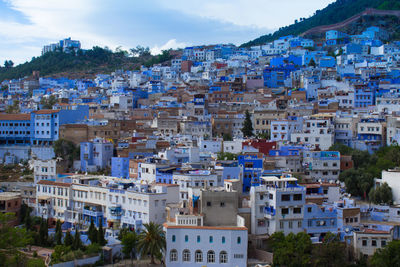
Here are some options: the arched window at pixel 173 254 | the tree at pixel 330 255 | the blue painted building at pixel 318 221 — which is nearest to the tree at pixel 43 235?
the arched window at pixel 173 254

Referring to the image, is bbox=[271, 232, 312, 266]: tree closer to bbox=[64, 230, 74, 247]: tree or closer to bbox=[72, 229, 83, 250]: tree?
bbox=[72, 229, 83, 250]: tree

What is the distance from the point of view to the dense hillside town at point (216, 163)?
2419 cm

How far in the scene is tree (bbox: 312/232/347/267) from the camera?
22817 millimetres

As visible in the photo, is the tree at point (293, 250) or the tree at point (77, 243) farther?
the tree at point (77, 243)

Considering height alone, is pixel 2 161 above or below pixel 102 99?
below

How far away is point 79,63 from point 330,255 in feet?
218

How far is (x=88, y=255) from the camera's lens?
23.8 m

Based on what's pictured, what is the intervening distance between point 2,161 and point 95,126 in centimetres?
723

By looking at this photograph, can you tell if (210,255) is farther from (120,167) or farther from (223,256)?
(120,167)

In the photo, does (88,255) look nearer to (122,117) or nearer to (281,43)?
(122,117)

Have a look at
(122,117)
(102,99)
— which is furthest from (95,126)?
(102,99)

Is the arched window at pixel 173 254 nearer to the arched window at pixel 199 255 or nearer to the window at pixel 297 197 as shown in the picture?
the arched window at pixel 199 255

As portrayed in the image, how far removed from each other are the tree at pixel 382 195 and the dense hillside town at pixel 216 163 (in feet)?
0.22

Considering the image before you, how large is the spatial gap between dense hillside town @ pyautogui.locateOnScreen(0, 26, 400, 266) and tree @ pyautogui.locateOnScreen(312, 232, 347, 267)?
83 cm
